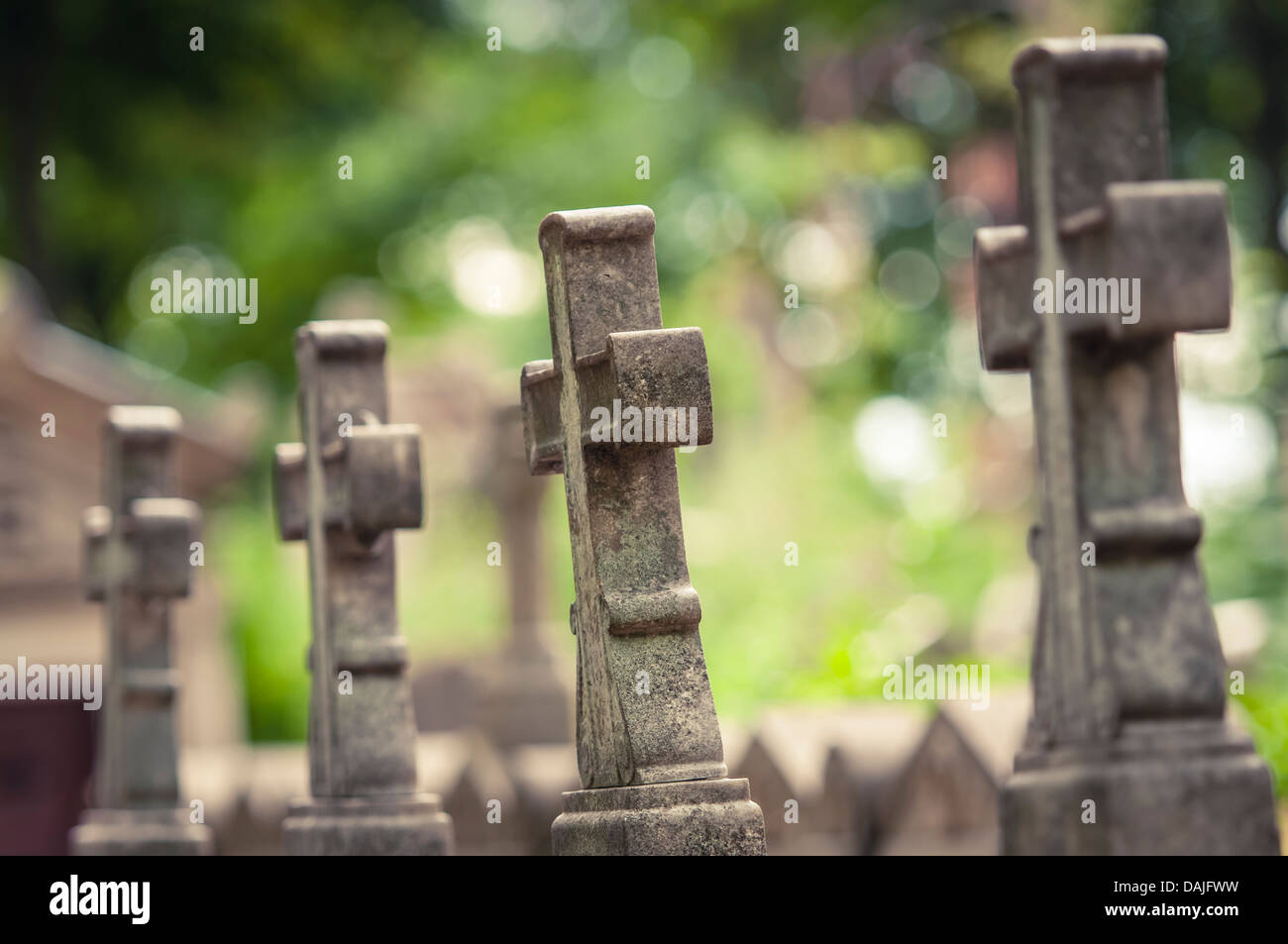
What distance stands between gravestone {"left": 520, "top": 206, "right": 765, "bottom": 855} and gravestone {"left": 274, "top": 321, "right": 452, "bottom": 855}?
130 centimetres

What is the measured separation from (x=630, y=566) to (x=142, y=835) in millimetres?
3517

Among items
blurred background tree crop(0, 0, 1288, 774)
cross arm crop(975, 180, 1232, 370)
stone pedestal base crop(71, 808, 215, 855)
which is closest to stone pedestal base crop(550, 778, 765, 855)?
cross arm crop(975, 180, 1232, 370)

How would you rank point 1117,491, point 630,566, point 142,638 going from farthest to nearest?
point 142,638, point 1117,491, point 630,566

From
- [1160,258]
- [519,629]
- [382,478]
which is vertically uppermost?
[1160,258]

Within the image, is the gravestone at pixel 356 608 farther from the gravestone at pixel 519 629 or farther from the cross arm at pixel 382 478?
the gravestone at pixel 519 629

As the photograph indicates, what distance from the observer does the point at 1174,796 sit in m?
3.86

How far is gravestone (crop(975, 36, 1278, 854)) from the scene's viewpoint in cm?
387

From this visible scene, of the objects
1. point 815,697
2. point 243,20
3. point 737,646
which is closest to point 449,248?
point 243,20

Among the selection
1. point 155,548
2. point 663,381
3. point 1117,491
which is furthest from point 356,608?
point 1117,491

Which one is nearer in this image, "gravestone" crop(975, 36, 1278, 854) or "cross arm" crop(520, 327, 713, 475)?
"cross arm" crop(520, 327, 713, 475)

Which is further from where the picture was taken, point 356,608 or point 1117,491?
point 356,608

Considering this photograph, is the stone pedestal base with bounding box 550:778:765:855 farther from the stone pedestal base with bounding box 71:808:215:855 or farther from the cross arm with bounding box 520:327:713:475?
the stone pedestal base with bounding box 71:808:215:855

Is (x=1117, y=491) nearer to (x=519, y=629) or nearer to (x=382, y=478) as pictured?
(x=382, y=478)
